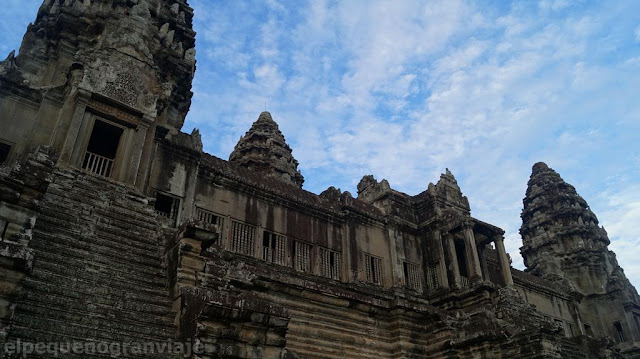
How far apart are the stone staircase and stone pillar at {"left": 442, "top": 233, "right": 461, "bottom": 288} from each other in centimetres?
1382

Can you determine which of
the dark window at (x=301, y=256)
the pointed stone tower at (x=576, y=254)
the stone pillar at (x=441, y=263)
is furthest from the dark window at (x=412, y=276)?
the pointed stone tower at (x=576, y=254)

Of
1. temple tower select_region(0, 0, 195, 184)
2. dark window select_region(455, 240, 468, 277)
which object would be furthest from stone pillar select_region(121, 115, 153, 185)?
dark window select_region(455, 240, 468, 277)

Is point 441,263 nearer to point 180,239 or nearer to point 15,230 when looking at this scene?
point 180,239

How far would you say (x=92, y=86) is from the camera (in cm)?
1306

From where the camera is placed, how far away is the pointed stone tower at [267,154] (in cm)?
3400

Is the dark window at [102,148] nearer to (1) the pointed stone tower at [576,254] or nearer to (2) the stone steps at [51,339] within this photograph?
(2) the stone steps at [51,339]

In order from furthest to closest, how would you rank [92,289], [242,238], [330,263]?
[330,263]
[242,238]
[92,289]

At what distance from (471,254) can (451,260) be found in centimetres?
88

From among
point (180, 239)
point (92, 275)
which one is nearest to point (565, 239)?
point (180, 239)

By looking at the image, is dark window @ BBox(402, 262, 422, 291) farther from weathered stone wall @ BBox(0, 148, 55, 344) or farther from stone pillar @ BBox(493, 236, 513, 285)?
weathered stone wall @ BBox(0, 148, 55, 344)

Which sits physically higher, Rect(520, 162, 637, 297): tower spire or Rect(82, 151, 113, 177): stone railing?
Rect(520, 162, 637, 297): tower spire

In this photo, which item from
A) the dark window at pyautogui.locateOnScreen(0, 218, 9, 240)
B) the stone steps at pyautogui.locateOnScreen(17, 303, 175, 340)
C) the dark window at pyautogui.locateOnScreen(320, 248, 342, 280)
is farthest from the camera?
the dark window at pyautogui.locateOnScreen(320, 248, 342, 280)

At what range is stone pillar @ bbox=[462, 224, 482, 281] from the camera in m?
20.8

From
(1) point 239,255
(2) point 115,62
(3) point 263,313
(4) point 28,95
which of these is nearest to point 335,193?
(1) point 239,255
